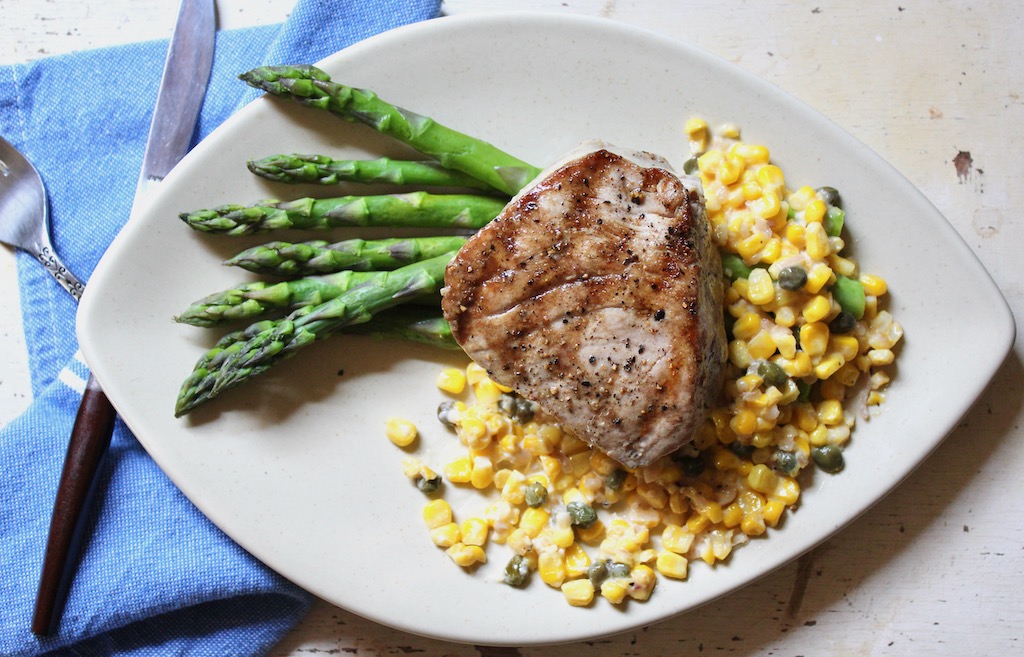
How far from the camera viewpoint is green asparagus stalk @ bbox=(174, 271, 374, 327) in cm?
412

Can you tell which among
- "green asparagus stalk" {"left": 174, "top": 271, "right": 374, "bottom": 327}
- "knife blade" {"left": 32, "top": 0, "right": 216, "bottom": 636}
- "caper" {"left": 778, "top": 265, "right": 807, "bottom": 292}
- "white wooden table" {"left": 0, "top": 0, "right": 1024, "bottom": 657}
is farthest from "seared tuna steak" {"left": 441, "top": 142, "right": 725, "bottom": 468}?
"knife blade" {"left": 32, "top": 0, "right": 216, "bottom": 636}

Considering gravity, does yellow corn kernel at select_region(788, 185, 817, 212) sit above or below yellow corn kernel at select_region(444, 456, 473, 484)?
above

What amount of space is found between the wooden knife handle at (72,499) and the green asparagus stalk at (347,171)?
1.50 metres

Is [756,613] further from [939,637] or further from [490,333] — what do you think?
[490,333]

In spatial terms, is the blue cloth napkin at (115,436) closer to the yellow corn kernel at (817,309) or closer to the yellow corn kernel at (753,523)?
the yellow corn kernel at (753,523)

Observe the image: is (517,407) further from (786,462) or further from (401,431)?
(786,462)

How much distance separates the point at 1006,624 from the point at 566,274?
326 cm

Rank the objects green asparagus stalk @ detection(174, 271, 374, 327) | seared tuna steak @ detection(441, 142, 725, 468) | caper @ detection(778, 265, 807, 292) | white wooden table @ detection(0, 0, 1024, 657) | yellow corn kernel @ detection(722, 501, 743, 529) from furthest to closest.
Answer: white wooden table @ detection(0, 0, 1024, 657), yellow corn kernel @ detection(722, 501, 743, 529), green asparagus stalk @ detection(174, 271, 374, 327), caper @ detection(778, 265, 807, 292), seared tuna steak @ detection(441, 142, 725, 468)

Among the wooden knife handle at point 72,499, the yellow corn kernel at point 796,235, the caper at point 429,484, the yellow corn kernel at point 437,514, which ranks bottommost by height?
the wooden knife handle at point 72,499

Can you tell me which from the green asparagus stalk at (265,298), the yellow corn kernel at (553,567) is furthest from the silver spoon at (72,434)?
the yellow corn kernel at (553,567)

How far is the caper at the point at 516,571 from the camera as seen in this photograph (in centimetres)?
429

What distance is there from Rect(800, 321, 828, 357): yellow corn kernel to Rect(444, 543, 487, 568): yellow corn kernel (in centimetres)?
198

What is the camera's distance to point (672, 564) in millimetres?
4234

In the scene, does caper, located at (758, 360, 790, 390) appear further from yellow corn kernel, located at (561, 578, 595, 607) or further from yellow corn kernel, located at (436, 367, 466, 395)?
yellow corn kernel, located at (436, 367, 466, 395)
